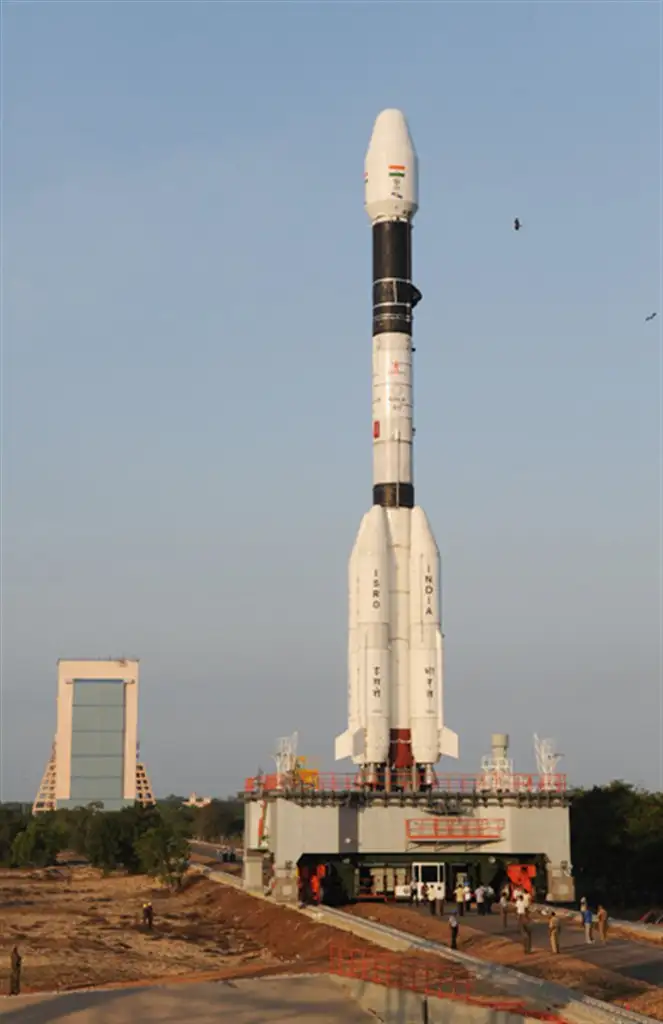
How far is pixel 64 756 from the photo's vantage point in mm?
157250

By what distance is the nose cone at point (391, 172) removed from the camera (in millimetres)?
57938

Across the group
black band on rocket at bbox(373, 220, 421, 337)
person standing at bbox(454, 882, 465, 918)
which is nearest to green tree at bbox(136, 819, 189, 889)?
person standing at bbox(454, 882, 465, 918)

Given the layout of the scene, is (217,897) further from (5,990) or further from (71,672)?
(71,672)

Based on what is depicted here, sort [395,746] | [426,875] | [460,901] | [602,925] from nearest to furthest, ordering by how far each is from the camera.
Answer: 1. [602,925]
2. [460,901]
3. [426,875]
4. [395,746]

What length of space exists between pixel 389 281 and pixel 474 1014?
35.6 meters

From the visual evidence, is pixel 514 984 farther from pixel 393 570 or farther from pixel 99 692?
pixel 99 692

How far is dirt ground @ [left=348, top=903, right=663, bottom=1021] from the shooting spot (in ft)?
95.9

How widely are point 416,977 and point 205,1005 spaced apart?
16.7 ft

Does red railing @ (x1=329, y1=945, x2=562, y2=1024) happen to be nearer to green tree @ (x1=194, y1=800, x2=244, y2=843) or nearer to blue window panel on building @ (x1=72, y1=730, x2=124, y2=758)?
green tree @ (x1=194, y1=800, x2=244, y2=843)

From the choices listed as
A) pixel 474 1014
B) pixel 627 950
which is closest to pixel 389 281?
pixel 627 950

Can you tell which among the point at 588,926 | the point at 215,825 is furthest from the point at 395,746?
the point at 215,825

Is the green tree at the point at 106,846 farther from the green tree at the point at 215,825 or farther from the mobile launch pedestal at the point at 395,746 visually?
the green tree at the point at 215,825

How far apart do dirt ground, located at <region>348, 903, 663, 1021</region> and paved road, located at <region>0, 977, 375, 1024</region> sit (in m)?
4.57

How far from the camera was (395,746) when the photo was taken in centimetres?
5434
